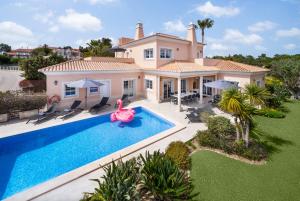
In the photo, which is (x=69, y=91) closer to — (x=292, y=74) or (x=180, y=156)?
(x=180, y=156)

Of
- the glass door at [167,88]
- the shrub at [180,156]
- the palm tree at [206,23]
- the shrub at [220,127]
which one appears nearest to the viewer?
the shrub at [180,156]

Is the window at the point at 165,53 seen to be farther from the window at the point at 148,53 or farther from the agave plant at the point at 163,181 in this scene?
the agave plant at the point at 163,181

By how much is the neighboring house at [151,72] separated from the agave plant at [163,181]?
12.7m

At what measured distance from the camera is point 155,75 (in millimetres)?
22781

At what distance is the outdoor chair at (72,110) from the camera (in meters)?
17.5

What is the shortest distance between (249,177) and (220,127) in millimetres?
4109

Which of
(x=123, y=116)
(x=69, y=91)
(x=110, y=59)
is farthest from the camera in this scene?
(x=110, y=59)

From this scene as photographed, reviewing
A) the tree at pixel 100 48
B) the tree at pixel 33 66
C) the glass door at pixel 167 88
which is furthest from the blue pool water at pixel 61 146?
the tree at pixel 100 48

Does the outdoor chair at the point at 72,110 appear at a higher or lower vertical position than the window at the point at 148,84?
lower

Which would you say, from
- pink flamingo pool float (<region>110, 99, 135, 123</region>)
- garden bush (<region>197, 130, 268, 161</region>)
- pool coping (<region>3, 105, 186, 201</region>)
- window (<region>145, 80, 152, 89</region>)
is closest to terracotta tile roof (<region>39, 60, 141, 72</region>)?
window (<region>145, 80, 152, 89</region>)

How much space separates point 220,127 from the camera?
11961mm

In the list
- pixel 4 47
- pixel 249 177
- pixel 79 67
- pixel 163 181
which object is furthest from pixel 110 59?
pixel 4 47

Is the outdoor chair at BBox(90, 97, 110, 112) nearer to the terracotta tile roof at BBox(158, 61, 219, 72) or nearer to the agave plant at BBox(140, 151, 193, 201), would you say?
the terracotta tile roof at BBox(158, 61, 219, 72)

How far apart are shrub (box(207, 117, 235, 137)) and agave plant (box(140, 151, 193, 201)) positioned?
18.3ft
